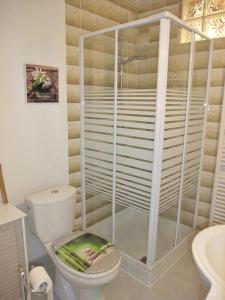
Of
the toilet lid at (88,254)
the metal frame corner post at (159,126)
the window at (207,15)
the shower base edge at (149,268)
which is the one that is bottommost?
the shower base edge at (149,268)

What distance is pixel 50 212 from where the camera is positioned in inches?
69.0

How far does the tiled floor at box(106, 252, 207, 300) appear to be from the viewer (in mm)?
1781

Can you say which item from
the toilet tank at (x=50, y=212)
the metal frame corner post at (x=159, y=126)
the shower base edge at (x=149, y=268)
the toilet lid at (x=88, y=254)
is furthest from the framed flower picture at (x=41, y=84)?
the shower base edge at (x=149, y=268)

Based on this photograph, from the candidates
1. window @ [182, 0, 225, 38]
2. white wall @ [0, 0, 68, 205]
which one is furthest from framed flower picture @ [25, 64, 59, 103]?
window @ [182, 0, 225, 38]

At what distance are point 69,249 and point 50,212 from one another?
0.30 metres

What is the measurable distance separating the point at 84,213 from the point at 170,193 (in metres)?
0.93

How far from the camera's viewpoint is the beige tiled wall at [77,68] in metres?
2.04

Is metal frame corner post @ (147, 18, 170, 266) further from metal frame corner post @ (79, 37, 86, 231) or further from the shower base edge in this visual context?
metal frame corner post @ (79, 37, 86, 231)

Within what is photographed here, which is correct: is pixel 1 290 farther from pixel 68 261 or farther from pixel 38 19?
pixel 38 19

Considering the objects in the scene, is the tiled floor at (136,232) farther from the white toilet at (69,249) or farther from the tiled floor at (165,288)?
the white toilet at (69,249)

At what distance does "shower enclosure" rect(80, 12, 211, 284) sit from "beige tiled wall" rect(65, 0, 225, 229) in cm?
7

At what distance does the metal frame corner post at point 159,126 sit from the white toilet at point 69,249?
→ 0.36m

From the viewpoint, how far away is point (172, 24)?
160cm

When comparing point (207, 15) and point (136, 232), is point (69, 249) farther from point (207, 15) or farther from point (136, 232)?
point (207, 15)
